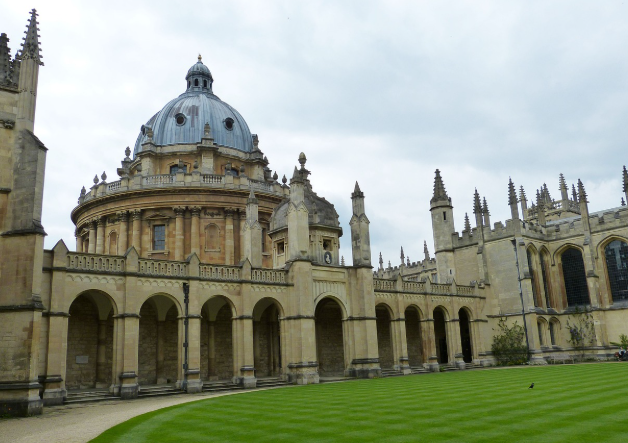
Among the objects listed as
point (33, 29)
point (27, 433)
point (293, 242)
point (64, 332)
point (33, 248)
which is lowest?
point (27, 433)

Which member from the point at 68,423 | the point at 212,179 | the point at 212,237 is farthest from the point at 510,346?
the point at 68,423

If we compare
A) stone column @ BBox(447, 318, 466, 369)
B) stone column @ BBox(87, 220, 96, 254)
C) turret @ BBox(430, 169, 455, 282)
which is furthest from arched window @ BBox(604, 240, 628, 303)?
stone column @ BBox(87, 220, 96, 254)

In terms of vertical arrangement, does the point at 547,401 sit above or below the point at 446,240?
below

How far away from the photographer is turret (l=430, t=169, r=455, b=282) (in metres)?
50.2

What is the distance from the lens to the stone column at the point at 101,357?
96.0ft

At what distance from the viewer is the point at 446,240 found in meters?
50.4

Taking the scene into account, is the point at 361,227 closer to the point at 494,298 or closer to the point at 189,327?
the point at 189,327

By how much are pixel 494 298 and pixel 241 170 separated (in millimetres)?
24403

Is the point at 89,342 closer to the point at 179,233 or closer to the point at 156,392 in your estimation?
the point at 156,392

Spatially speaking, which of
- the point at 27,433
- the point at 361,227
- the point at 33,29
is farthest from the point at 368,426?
the point at 361,227

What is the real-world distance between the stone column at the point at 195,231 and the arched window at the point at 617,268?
33840mm

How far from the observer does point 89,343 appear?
29391mm

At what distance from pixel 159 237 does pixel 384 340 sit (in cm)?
1945

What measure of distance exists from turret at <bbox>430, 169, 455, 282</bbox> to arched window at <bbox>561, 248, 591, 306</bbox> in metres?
9.89
